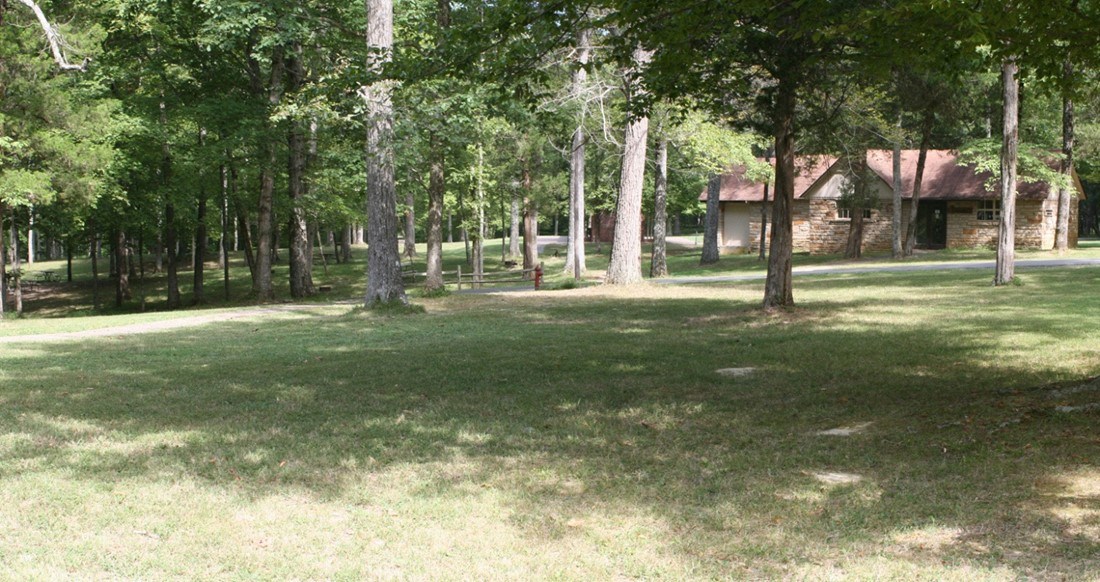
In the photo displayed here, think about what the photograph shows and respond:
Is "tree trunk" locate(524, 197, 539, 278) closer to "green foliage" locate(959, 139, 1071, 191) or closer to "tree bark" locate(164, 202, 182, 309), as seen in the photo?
"tree bark" locate(164, 202, 182, 309)

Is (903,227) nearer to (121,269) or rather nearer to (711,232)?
(711,232)

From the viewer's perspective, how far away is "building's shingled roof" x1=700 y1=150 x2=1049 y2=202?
42969 mm

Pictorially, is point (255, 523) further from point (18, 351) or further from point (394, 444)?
point (18, 351)

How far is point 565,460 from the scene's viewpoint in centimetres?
700

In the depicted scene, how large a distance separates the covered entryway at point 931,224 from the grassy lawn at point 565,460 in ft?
112

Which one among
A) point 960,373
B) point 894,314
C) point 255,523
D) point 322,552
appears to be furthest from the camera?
point 894,314

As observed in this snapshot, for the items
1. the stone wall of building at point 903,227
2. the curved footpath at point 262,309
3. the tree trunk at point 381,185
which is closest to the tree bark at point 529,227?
the stone wall of building at point 903,227

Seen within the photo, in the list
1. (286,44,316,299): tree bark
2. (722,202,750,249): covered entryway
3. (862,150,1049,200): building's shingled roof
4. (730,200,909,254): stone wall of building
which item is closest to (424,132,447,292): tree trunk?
(286,44,316,299): tree bark

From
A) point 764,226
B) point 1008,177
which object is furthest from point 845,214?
point 1008,177

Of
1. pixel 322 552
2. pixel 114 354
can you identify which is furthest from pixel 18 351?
pixel 322 552

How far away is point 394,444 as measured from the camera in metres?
7.57

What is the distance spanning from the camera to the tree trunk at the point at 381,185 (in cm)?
1941

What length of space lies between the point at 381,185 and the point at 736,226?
34.5 metres

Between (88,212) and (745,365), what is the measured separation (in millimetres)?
22758
